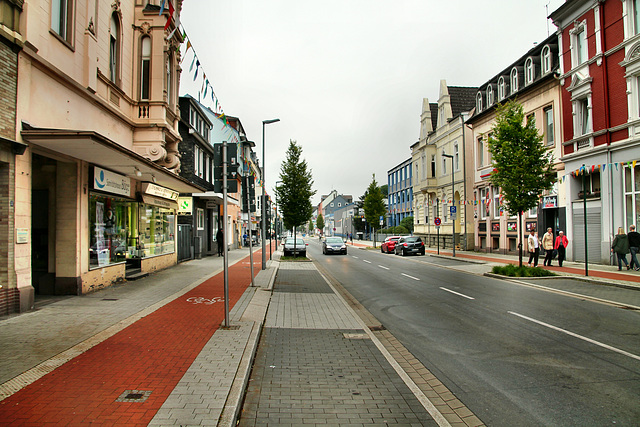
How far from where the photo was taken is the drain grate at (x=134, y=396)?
390cm

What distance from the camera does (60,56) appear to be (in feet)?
30.0

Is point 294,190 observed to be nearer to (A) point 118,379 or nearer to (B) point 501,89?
(B) point 501,89

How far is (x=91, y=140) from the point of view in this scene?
7.82 m

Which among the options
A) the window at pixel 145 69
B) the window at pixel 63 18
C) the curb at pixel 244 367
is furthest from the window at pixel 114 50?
the curb at pixel 244 367

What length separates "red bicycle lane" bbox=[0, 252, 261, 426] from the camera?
140 inches

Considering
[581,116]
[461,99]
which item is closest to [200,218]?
[581,116]

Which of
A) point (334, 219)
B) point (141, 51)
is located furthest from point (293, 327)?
point (334, 219)

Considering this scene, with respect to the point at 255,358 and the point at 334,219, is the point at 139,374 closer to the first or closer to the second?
the point at 255,358

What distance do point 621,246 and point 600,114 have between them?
20.9 feet

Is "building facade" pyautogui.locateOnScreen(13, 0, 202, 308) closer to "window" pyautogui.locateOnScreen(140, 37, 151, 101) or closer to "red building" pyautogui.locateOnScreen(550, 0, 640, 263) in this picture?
"window" pyautogui.locateOnScreen(140, 37, 151, 101)

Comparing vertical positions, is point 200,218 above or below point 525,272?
above

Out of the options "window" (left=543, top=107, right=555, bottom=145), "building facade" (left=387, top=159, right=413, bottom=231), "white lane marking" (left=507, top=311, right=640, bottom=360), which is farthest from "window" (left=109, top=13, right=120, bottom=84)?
"building facade" (left=387, top=159, right=413, bottom=231)

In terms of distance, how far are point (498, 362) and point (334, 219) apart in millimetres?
115805

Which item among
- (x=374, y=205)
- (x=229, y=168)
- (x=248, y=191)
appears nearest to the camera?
(x=229, y=168)
